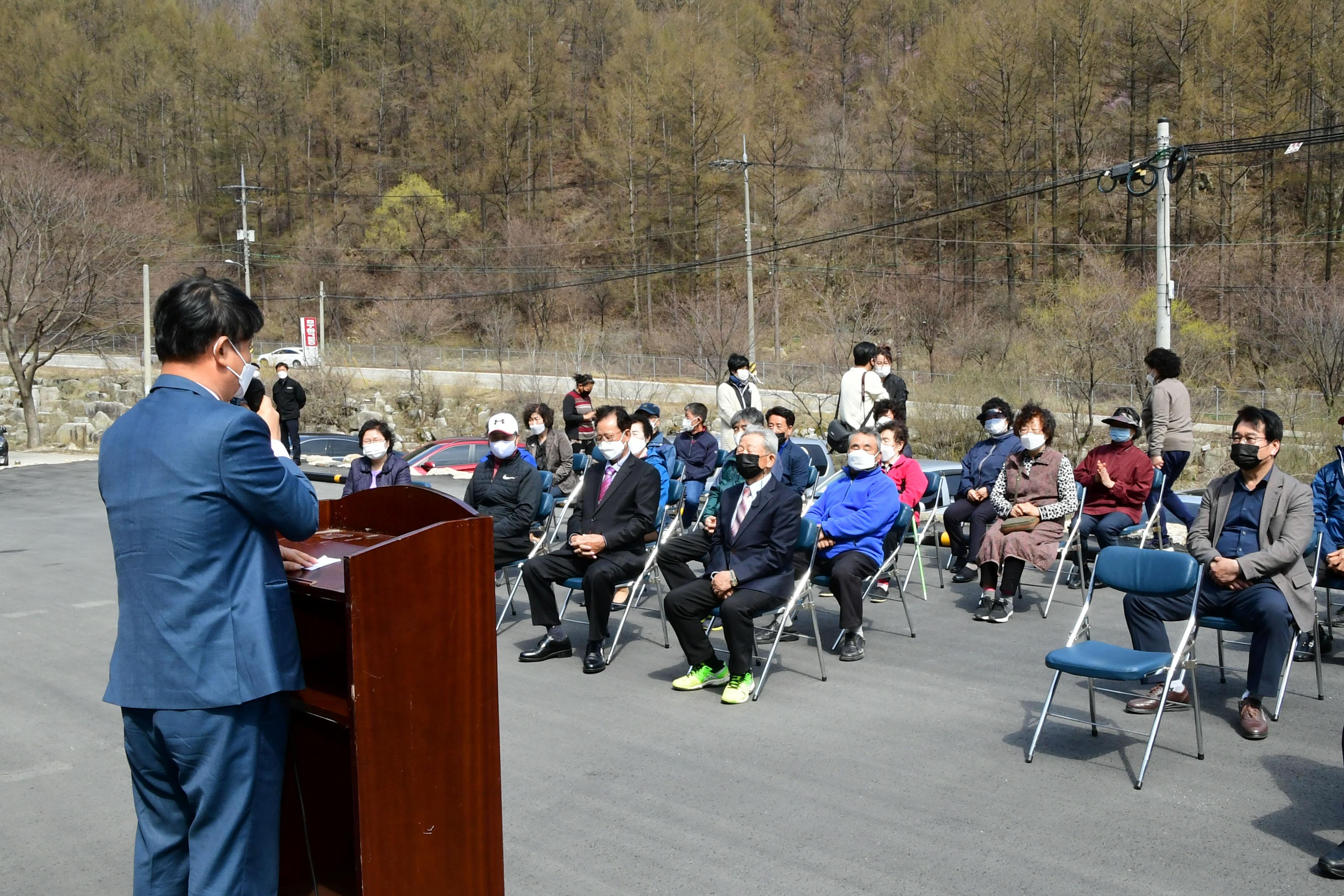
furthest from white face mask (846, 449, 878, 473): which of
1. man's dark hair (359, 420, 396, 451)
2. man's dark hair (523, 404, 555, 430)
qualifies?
man's dark hair (523, 404, 555, 430)

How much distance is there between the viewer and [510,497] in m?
8.77

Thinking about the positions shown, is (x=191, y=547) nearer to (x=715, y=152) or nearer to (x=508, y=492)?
(x=508, y=492)

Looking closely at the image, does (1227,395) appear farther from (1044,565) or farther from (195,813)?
(195,813)

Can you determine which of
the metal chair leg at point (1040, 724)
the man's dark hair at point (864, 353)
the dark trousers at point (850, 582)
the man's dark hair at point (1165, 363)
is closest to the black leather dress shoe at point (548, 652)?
the dark trousers at point (850, 582)

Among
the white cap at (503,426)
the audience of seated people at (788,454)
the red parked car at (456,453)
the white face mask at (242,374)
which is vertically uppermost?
the white face mask at (242,374)

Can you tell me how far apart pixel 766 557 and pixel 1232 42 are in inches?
1791

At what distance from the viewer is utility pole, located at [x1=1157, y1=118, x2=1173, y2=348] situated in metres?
15.1

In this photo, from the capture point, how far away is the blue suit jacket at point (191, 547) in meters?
2.59

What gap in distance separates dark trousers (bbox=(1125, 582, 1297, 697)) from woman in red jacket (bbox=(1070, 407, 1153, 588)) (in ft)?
8.75

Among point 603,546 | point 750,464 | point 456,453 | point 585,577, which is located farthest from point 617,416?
point 456,453

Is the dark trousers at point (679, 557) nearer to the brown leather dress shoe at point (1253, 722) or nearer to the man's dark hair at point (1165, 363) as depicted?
the brown leather dress shoe at point (1253, 722)

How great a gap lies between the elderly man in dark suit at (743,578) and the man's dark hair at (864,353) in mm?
4208

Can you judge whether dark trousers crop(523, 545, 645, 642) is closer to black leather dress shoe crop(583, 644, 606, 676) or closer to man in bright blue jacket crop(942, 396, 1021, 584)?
black leather dress shoe crop(583, 644, 606, 676)

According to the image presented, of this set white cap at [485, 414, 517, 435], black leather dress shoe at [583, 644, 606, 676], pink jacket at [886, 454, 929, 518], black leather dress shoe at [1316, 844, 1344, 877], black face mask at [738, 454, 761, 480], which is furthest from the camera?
pink jacket at [886, 454, 929, 518]
